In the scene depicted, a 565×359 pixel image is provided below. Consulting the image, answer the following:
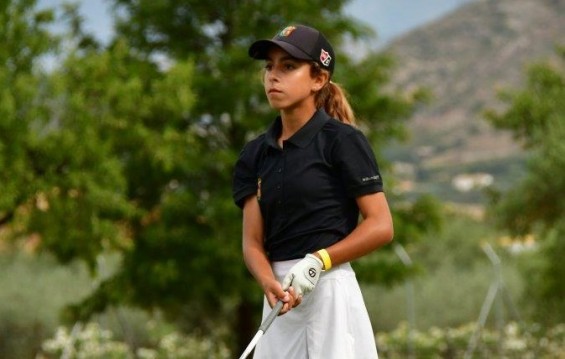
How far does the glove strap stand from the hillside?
96483mm

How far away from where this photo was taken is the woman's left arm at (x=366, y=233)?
3865 millimetres

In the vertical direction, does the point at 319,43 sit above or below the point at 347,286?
above

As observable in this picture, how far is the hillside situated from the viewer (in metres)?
111

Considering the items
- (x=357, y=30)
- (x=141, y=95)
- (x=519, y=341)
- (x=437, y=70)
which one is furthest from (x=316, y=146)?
(x=437, y=70)

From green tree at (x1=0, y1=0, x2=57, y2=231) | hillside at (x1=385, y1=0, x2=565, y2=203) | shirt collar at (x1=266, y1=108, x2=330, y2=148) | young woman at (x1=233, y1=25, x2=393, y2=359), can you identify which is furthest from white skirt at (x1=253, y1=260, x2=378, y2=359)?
hillside at (x1=385, y1=0, x2=565, y2=203)

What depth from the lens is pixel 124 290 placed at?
17188 mm

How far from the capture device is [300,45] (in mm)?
3928

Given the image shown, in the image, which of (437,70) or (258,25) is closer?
(258,25)

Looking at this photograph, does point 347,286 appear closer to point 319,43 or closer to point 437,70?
point 319,43

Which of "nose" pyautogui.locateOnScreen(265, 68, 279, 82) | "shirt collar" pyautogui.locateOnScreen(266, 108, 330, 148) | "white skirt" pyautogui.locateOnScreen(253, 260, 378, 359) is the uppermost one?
"nose" pyautogui.locateOnScreen(265, 68, 279, 82)

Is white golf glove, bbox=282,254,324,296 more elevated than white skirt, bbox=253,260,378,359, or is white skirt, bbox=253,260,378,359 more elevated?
white golf glove, bbox=282,254,324,296

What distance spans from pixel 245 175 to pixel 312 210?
0.36 metres

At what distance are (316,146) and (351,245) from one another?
35 cm

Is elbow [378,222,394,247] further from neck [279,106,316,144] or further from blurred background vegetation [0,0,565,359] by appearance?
blurred background vegetation [0,0,565,359]
